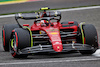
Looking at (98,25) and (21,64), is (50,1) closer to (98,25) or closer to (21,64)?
(98,25)

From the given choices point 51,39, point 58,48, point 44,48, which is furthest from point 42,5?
point 58,48

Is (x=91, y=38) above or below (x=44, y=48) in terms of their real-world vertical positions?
above

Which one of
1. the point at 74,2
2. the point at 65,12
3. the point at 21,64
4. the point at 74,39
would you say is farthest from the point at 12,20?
the point at 21,64

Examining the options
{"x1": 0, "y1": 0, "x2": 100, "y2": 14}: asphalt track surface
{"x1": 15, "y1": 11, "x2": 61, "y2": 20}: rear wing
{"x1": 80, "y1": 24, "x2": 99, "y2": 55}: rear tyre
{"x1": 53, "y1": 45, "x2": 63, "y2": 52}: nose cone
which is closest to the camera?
{"x1": 53, "y1": 45, "x2": 63, "y2": 52}: nose cone

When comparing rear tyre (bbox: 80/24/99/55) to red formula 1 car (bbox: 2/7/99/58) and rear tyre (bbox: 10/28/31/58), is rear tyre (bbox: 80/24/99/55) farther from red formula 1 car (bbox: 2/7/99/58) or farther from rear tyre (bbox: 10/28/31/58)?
rear tyre (bbox: 10/28/31/58)

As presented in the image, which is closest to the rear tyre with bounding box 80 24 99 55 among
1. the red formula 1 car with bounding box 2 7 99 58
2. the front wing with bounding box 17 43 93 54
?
the red formula 1 car with bounding box 2 7 99 58

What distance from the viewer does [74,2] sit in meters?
20.7

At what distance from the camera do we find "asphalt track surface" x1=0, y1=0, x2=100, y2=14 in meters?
20.1

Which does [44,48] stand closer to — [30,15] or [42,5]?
[30,15]

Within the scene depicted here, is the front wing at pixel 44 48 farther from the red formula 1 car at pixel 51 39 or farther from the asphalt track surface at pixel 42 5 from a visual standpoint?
the asphalt track surface at pixel 42 5

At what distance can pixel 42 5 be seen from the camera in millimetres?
20375

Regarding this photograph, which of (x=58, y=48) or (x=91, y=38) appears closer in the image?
(x=58, y=48)

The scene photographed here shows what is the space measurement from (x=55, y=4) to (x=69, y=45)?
11.7m

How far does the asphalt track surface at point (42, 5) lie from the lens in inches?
793
